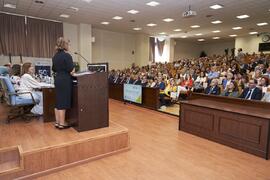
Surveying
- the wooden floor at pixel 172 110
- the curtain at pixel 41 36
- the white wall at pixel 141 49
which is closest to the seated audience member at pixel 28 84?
the wooden floor at pixel 172 110

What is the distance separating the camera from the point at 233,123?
10.1 feet

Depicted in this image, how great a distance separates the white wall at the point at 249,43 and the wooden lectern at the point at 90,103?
46.0 feet

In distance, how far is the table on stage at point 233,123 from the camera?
277 centimetres

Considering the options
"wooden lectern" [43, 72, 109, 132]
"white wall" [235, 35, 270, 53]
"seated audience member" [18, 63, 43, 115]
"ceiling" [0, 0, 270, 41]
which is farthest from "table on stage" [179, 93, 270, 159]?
"white wall" [235, 35, 270, 53]

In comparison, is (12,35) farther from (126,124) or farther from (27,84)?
(126,124)

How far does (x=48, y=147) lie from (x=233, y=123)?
274 cm

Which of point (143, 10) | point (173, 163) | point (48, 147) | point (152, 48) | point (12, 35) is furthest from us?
point (152, 48)

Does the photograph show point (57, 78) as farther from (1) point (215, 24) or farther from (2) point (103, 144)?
(1) point (215, 24)

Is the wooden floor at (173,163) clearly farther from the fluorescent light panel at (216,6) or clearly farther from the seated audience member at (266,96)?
the fluorescent light panel at (216,6)

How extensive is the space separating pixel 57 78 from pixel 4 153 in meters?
1.10

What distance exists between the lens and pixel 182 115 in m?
3.91

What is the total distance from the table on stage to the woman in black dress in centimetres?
227

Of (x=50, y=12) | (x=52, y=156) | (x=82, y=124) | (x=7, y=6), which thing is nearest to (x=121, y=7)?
(x=50, y=12)

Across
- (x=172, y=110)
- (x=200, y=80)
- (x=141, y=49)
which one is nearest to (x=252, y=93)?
(x=172, y=110)
